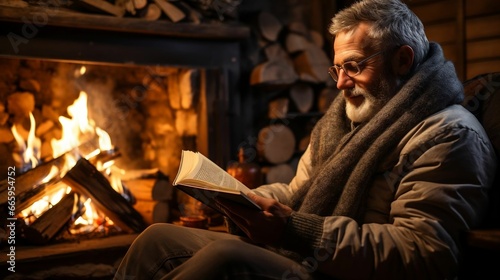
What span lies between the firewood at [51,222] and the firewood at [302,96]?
1.41m

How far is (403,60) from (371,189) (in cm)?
44

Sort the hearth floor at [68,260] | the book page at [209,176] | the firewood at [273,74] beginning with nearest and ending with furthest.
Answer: the book page at [209,176]
the hearth floor at [68,260]
the firewood at [273,74]

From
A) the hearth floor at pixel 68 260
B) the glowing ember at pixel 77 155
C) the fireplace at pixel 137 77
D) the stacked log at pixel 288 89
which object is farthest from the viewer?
the stacked log at pixel 288 89

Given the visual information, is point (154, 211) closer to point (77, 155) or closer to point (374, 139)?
point (77, 155)

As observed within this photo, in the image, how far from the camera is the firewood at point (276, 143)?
3.12 m

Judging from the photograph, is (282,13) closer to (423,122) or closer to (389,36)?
(389,36)

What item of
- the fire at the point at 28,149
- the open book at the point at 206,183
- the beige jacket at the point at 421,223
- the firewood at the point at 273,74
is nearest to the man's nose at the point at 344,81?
the beige jacket at the point at 421,223

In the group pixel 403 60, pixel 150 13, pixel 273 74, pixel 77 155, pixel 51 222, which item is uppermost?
pixel 150 13

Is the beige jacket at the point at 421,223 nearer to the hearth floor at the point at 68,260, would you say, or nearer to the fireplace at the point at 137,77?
the hearth floor at the point at 68,260

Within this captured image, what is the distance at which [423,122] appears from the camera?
5.13ft

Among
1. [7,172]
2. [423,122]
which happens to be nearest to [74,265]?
[7,172]

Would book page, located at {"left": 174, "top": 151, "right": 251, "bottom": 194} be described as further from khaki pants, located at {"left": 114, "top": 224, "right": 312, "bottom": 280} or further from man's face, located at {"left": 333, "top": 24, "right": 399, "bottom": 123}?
man's face, located at {"left": 333, "top": 24, "right": 399, "bottom": 123}

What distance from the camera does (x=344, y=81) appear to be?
1798 mm

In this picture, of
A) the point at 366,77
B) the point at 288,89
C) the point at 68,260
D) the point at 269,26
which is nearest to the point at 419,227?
the point at 366,77
